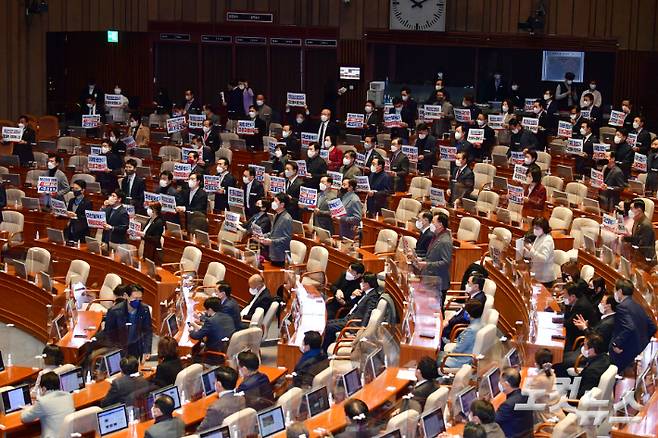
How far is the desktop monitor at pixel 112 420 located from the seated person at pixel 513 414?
318 centimetres

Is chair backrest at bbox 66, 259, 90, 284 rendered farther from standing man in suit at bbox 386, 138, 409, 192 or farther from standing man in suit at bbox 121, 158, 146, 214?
standing man in suit at bbox 386, 138, 409, 192

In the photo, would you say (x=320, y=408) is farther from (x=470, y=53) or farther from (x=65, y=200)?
(x=470, y=53)

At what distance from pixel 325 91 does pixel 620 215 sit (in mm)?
11525

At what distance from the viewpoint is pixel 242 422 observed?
10617 millimetres

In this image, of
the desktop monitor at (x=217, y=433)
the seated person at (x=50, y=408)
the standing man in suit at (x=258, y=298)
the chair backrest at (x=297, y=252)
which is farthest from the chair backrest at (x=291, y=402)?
the chair backrest at (x=297, y=252)

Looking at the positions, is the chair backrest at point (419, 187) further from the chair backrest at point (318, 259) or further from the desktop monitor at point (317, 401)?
the desktop monitor at point (317, 401)

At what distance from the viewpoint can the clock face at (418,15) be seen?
27.5 metres

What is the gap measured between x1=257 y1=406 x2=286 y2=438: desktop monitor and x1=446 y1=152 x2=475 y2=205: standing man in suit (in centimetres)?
901

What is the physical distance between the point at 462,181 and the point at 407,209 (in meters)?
1.32

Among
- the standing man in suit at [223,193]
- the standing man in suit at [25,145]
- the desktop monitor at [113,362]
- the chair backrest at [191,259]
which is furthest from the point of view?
the standing man in suit at [25,145]

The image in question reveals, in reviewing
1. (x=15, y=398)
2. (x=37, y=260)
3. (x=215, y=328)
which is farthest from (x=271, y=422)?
(x=37, y=260)

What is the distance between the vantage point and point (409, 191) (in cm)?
2052

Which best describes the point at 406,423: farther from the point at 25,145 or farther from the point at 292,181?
the point at 25,145

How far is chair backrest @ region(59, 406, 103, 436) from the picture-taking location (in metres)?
11.2
